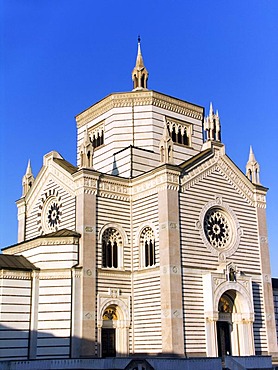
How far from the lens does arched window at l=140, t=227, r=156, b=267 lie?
33.1m

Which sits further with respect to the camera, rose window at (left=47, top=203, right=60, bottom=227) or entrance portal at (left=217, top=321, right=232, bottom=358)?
rose window at (left=47, top=203, right=60, bottom=227)

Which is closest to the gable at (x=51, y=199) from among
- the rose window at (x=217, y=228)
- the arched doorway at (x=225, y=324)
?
the rose window at (x=217, y=228)

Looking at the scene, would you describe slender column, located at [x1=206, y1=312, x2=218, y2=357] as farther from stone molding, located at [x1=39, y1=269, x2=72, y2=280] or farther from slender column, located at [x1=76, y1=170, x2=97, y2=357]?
stone molding, located at [x1=39, y1=269, x2=72, y2=280]

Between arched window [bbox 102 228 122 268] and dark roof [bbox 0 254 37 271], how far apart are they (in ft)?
14.0

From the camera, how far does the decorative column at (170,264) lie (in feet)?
98.5

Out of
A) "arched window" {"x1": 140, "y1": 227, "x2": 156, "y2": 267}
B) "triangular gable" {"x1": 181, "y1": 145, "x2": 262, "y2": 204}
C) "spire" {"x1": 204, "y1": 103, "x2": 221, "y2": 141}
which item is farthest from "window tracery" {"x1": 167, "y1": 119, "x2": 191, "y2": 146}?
"arched window" {"x1": 140, "y1": 227, "x2": 156, "y2": 267}

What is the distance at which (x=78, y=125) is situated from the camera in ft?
145

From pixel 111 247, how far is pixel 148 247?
225 centimetres

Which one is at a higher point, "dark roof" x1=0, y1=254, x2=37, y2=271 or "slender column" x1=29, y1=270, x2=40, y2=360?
"dark roof" x1=0, y1=254, x2=37, y2=271

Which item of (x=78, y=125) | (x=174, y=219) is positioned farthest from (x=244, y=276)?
(x=78, y=125)

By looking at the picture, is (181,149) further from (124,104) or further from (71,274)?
(71,274)

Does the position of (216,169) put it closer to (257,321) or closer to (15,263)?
(257,321)

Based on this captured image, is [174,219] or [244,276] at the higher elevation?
[174,219]

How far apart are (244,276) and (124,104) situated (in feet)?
49.4
